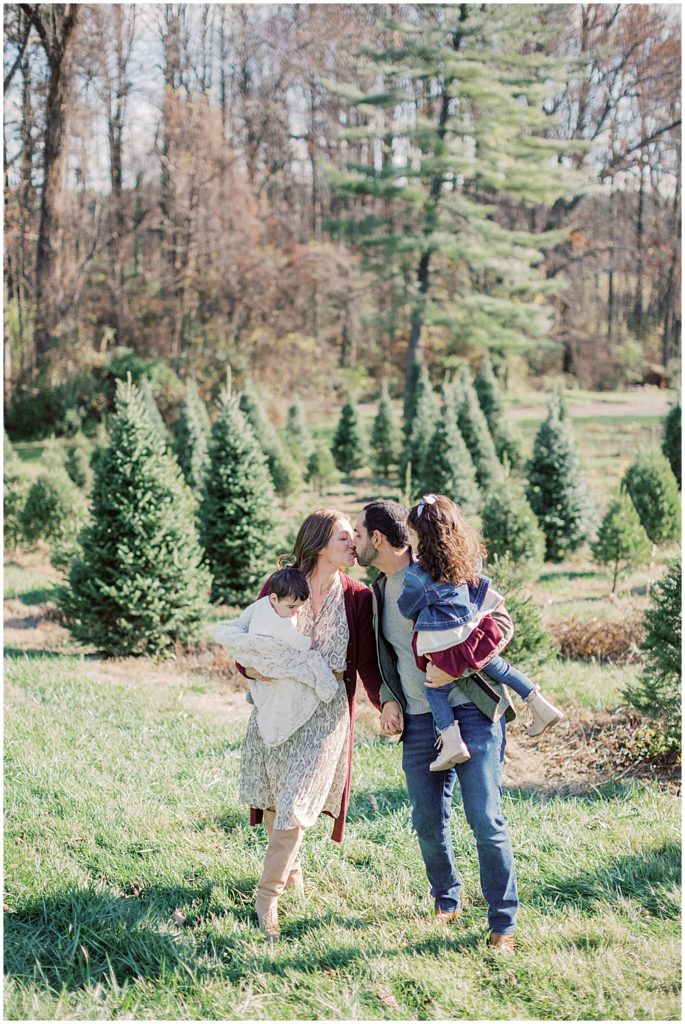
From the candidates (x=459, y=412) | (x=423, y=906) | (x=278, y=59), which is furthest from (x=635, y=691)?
(x=278, y=59)

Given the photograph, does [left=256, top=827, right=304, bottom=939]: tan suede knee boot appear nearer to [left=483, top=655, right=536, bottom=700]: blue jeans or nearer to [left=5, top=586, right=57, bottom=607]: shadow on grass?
[left=483, top=655, right=536, bottom=700]: blue jeans

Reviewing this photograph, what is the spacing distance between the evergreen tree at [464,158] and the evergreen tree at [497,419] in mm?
3891

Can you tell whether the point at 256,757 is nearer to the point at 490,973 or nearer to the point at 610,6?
the point at 490,973

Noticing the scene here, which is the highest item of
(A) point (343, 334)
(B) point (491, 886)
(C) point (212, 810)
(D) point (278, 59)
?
(D) point (278, 59)

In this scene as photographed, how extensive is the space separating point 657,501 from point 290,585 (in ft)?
30.2

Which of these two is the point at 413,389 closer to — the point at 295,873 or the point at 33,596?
the point at 33,596

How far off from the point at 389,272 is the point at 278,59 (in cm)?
1423

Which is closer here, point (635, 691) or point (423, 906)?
point (423, 906)

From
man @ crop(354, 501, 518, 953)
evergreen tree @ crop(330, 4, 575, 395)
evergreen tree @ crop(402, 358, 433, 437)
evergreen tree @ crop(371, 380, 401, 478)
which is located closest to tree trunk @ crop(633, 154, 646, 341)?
evergreen tree @ crop(330, 4, 575, 395)

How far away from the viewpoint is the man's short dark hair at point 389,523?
334cm

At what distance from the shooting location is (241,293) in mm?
26094

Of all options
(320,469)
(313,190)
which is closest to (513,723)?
(320,469)

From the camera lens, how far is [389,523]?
3.34 meters

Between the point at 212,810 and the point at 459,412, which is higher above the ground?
the point at 459,412
